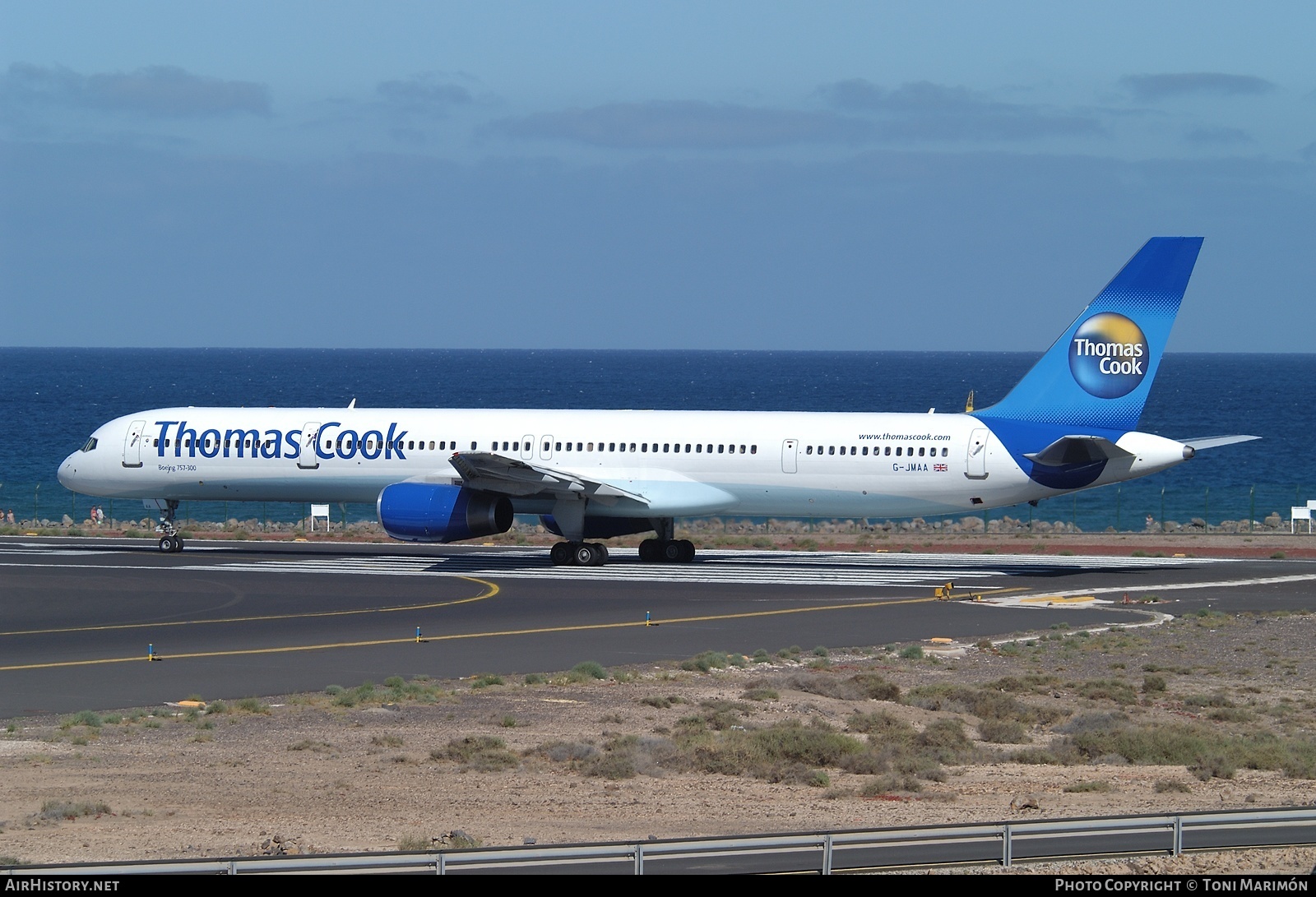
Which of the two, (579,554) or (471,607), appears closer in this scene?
(471,607)

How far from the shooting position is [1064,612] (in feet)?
113

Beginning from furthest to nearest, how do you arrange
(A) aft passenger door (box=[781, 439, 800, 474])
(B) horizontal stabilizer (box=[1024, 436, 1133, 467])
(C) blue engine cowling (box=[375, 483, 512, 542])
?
1. (A) aft passenger door (box=[781, 439, 800, 474])
2. (C) blue engine cowling (box=[375, 483, 512, 542])
3. (B) horizontal stabilizer (box=[1024, 436, 1133, 467])

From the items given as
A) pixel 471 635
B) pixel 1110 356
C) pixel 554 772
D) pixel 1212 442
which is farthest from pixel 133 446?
pixel 554 772

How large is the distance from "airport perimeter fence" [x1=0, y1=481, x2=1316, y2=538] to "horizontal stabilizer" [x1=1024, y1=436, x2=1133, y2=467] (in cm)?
1905

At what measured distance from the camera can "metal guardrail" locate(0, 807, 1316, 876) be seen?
11.3m

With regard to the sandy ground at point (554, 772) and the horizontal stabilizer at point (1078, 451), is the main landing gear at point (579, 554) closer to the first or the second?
the horizontal stabilizer at point (1078, 451)

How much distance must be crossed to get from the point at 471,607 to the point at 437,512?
7656 millimetres

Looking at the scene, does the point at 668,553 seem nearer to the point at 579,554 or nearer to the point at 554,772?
the point at 579,554

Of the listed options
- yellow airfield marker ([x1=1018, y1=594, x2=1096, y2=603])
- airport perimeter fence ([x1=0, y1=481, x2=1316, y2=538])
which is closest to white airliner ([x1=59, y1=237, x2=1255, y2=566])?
yellow airfield marker ([x1=1018, y1=594, x2=1096, y2=603])

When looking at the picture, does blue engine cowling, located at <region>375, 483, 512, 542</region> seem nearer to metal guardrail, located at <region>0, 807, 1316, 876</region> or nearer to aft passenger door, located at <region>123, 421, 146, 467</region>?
aft passenger door, located at <region>123, 421, 146, 467</region>

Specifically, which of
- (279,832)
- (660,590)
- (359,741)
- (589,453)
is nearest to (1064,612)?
(660,590)

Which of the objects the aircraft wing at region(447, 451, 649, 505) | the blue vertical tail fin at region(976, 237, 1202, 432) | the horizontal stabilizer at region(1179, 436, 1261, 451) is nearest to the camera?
the horizontal stabilizer at region(1179, 436, 1261, 451)

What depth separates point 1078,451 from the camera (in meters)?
40.0

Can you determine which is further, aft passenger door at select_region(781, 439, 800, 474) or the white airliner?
aft passenger door at select_region(781, 439, 800, 474)
